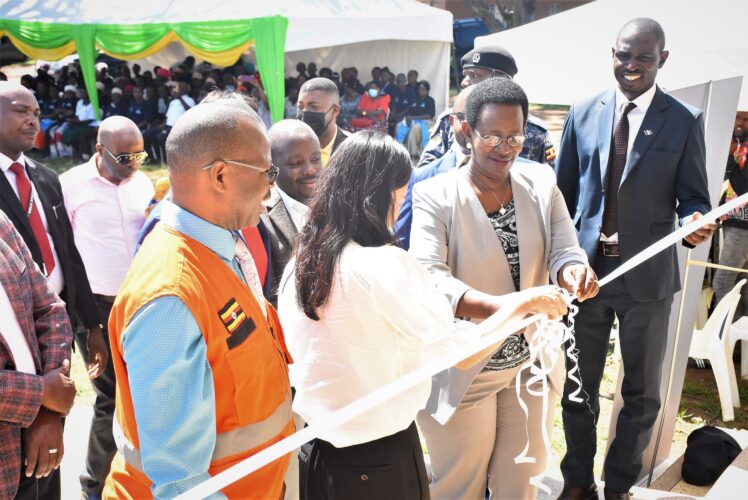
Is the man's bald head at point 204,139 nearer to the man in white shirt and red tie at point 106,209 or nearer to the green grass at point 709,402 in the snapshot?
the man in white shirt and red tie at point 106,209

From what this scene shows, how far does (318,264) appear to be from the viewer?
212 cm

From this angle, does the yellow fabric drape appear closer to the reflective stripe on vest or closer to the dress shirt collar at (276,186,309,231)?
the dress shirt collar at (276,186,309,231)

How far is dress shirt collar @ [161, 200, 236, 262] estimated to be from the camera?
1.74 m

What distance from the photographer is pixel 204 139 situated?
178cm

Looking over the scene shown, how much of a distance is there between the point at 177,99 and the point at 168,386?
15.2 meters

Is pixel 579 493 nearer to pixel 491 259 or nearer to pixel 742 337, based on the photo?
pixel 491 259

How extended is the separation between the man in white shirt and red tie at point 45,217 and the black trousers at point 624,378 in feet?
8.10

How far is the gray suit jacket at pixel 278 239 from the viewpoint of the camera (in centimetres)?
318

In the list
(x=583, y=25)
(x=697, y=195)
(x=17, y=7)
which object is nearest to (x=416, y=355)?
(x=697, y=195)

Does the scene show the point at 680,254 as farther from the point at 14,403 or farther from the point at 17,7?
the point at 17,7

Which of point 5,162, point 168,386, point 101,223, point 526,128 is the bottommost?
point 101,223

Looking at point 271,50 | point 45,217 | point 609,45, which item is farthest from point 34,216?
point 271,50

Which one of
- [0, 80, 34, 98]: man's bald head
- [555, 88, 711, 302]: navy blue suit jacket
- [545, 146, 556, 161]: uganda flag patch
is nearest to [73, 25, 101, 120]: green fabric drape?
[0, 80, 34, 98]: man's bald head

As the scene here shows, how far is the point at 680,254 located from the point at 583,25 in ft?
6.36
